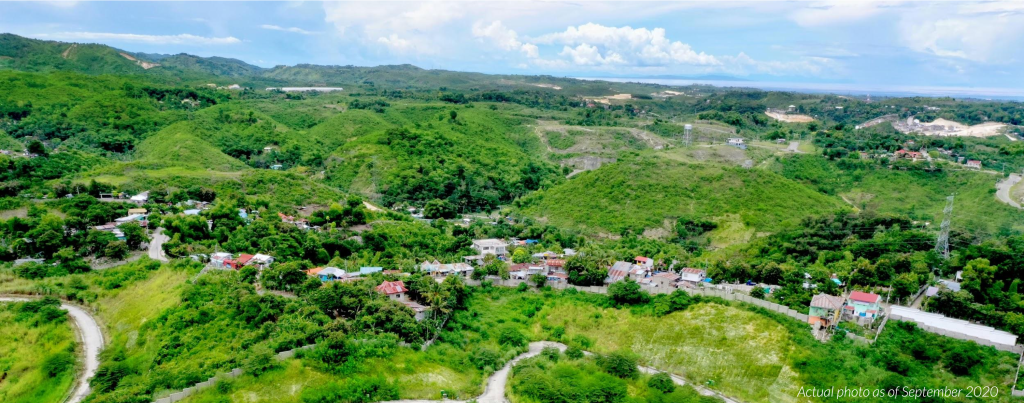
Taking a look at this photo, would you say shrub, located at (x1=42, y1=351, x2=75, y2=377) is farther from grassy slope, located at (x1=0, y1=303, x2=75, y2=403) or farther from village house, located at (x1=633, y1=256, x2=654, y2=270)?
village house, located at (x1=633, y1=256, x2=654, y2=270)


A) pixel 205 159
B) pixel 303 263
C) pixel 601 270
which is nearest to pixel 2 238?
pixel 303 263

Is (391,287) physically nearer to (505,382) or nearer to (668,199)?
(505,382)

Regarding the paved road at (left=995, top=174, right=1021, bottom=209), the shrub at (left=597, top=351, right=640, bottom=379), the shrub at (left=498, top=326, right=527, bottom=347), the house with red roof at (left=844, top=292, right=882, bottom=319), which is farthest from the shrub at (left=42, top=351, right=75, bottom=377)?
the paved road at (left=995, top=174, right=1021, bottom=209)

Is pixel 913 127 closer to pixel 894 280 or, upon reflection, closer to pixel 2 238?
pixel 894 280

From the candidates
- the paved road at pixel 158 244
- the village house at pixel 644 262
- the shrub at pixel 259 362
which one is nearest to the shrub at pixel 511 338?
the shrub at pixel 259 362

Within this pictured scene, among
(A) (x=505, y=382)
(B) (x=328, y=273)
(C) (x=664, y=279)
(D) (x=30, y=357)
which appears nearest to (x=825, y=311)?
(C) (x=664, y=279)

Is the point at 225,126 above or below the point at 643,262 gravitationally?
above

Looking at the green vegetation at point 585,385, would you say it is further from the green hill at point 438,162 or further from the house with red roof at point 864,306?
the green hill at point 438,162
